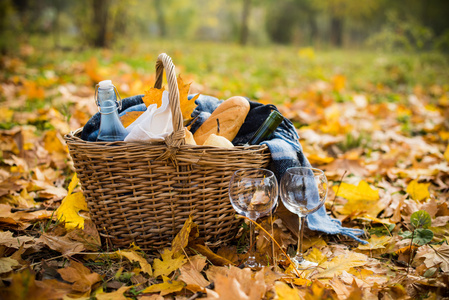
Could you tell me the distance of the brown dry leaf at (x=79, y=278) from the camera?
125 cm

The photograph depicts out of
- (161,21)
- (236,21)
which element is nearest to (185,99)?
(236,21)

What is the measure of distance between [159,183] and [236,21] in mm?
27217

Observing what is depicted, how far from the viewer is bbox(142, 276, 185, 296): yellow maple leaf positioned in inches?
50.2

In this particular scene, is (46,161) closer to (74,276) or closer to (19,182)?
(19,182)

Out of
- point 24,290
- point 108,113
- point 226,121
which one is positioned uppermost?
point 108,113

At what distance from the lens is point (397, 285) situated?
4.28 ft

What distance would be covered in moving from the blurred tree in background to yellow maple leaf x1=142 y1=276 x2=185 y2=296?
5958 millimetres

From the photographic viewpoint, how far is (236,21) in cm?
2667

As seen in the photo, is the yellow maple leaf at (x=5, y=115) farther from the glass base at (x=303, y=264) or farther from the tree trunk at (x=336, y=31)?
the tree trunk at (x=336, y=31)

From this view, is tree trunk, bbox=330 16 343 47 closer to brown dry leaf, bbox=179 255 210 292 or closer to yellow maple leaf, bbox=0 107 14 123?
Answer: yellow maple leaf, bbox=0 107 14 123

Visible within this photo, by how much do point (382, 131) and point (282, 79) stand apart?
3.29m

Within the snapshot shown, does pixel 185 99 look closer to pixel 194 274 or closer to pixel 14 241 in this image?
pixel 194 274

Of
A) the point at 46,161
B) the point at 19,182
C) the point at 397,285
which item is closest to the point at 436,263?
the point at 397,285

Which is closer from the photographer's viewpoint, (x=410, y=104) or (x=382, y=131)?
(x=382, y=131)
